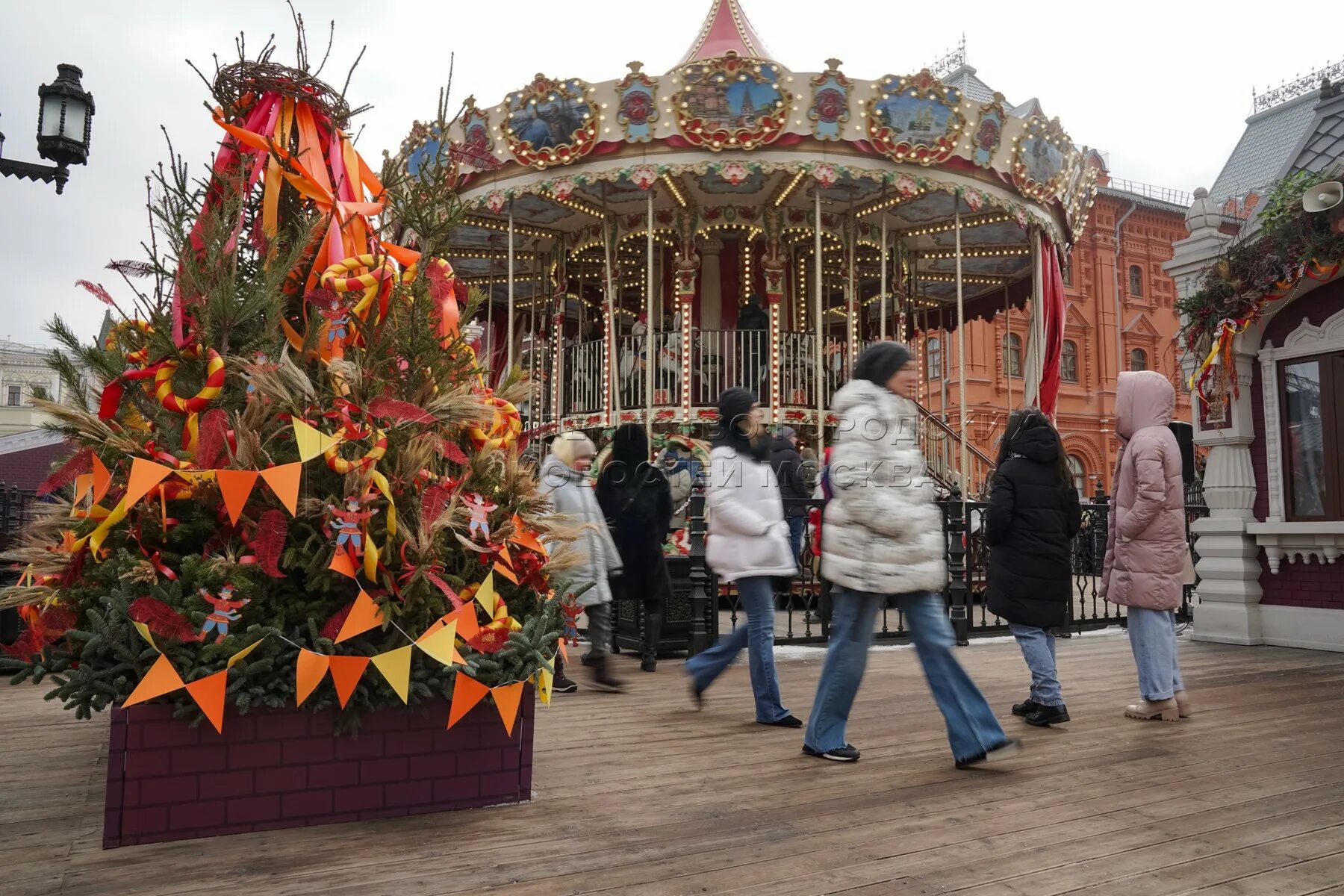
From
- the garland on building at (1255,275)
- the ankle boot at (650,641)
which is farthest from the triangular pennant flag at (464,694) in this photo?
the garland on building at (1255,275)

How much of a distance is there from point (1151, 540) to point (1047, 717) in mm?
1141

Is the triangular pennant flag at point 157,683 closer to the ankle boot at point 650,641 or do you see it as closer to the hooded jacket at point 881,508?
the hooded jacket at point 881,508

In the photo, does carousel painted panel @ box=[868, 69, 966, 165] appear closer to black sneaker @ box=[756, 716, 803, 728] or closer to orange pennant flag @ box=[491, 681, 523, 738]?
black sneaker @ box=[756, 716, 803, 728]

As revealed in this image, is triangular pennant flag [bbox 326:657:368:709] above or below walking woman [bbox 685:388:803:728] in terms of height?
below

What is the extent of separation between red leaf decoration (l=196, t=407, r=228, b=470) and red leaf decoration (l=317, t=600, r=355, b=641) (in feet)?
2.10

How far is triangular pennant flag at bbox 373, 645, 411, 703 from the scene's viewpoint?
3.21m

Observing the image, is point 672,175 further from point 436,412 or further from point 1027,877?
point 1027,877

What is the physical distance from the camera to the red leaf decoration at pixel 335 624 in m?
3.24

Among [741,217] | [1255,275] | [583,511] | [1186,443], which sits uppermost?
[741,217]

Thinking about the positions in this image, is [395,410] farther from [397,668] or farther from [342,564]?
[397,668]

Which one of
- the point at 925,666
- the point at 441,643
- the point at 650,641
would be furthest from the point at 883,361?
the point at 650,641

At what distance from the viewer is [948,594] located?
9078 mm

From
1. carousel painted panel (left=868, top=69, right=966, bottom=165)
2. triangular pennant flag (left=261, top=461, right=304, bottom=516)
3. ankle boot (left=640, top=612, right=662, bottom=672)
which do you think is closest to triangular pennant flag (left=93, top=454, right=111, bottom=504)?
triangular pennant flag (left=261, top=461, right=304, bottom=516)

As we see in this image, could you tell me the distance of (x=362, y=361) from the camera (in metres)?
3.53
